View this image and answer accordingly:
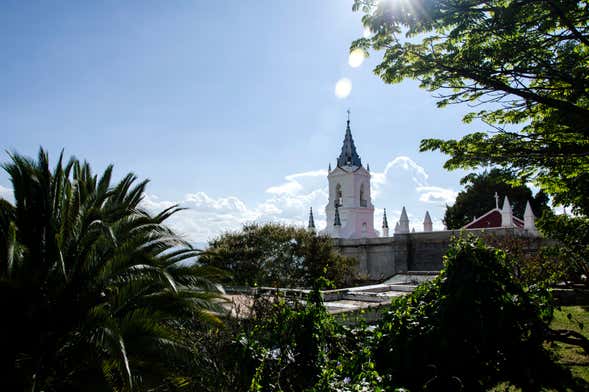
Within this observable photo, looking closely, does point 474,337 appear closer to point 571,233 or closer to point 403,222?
point 571,233

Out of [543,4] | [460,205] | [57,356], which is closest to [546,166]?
[543,4]

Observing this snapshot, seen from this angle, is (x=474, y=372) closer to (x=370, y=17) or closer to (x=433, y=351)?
(x=433, y=351)

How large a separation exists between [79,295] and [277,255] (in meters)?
12.5

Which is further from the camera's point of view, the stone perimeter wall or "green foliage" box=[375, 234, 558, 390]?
the stone perimeter wall

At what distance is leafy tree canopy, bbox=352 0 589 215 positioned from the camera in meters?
5.05

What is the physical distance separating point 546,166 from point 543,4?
2.74 m

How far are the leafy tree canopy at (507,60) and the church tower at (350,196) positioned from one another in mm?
36194

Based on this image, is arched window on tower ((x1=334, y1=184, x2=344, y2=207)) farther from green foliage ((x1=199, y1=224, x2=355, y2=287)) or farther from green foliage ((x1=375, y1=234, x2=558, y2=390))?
green foliage ((x1=375, y1=234, x2=558, y2=390))

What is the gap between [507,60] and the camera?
5555 millimetres

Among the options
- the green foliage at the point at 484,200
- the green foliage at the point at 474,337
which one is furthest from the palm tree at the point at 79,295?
the green foliage at the point at 484,200

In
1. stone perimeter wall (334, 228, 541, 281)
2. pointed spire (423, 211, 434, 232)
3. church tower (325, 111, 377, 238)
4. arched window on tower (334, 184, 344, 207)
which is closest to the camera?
stone perimeter wall (334, 228, 541, 281)

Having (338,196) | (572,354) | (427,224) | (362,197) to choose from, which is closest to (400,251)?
(427,224)

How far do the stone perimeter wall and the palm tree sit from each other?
15.7 metres

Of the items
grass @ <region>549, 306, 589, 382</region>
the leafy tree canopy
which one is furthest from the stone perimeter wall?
the leafy tree canopy
